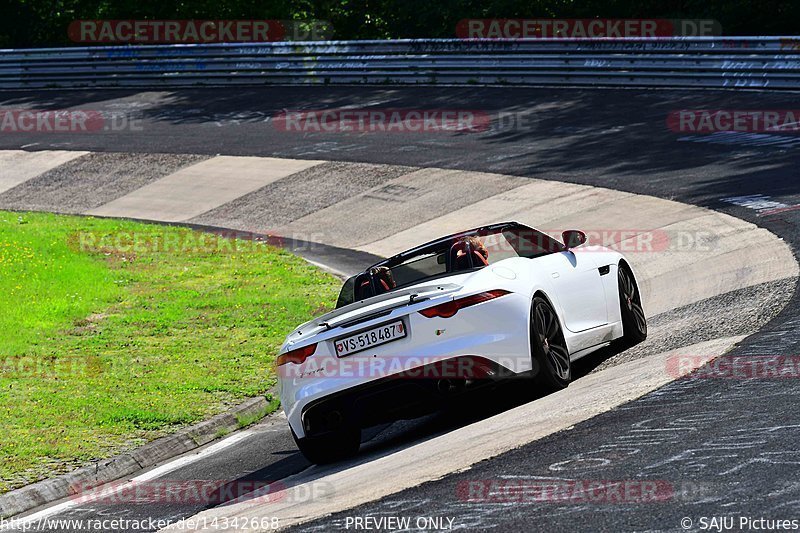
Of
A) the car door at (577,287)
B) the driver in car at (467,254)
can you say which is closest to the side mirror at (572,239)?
the car door at (577,287)

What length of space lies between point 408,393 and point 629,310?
289 centimetres

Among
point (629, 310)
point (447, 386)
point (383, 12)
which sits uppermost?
point (383, 12)

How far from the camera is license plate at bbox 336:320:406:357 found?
302 inches

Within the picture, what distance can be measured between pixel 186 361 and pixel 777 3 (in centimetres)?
2094

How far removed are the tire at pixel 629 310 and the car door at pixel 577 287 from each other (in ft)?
1.36

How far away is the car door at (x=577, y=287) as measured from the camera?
8742 mm

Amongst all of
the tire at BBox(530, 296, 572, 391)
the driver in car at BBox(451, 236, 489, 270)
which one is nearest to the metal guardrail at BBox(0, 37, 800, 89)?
the driver in car at BBox(451, 236, 489, 270)

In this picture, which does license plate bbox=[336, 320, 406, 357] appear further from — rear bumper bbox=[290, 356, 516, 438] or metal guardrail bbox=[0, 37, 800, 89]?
metal guardrail bbox=[0, 37, 800, 89]

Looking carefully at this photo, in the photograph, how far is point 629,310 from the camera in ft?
32.3

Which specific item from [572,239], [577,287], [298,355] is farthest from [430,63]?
[298,355]

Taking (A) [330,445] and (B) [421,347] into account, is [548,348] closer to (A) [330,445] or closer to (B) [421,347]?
(B) [421,347]

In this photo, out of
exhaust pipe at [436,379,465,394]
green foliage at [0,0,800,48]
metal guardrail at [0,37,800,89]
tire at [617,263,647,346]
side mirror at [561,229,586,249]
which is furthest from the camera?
green foliage at [0,0,800,48]

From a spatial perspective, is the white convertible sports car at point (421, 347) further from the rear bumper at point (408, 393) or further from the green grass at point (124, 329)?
the green grass at point (124, 329)

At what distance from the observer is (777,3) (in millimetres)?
28203
